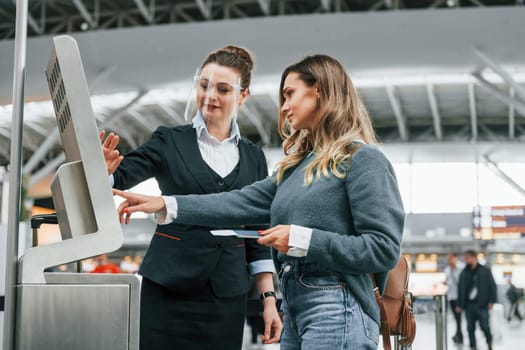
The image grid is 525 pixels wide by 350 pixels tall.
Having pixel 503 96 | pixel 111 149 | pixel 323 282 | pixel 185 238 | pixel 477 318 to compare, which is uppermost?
pixel 503 96

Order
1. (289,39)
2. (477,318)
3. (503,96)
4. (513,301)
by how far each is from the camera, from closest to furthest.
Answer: (477,318) → (289,39) → (503,96) → (513,301)

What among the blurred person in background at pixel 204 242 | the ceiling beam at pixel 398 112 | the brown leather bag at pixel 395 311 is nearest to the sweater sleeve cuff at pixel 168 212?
the blurred person in background at pixel 204 242

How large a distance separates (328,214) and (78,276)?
61 cm

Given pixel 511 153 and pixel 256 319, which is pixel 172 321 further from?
pixel 511 153

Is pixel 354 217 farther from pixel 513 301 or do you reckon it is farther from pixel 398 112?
pixel 398 112

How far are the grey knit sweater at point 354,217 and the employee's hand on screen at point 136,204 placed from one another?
0.28m

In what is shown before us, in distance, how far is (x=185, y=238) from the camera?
2008 mm

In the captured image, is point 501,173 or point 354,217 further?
point 501,173

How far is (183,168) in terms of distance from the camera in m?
2.08

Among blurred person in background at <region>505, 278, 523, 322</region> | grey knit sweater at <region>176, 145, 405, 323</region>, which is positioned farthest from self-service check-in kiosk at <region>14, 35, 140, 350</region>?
blurred person in background at <region>505, 278, 523, 322</region>

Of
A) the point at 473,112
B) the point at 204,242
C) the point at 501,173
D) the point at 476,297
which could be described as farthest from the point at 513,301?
the point at 204,242

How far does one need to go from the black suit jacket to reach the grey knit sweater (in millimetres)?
318

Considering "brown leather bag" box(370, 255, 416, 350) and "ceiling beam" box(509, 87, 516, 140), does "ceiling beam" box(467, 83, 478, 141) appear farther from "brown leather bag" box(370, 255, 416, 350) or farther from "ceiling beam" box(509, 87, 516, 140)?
"brown leather bag" box(370, 255, 416, 350)

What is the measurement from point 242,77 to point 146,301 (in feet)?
2.39
